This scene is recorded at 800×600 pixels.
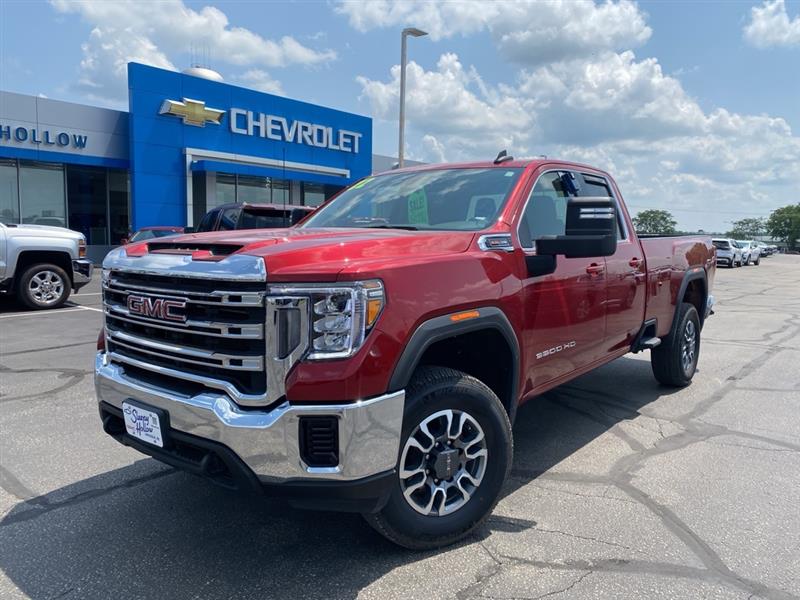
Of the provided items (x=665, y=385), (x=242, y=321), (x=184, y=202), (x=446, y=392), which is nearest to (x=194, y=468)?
(x=242, y=321)

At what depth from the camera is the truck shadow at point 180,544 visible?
2.80 metres

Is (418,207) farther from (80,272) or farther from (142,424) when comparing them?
(80,272)

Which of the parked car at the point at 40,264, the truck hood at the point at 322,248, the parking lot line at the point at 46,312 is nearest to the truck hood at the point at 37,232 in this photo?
the parked car at the point at 40,264

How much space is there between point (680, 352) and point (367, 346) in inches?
180

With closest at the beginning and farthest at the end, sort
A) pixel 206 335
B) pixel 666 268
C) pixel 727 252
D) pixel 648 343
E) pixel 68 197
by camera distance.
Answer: pixel 206 335, pixel 648 343, pixel 666 268, pixel 68 197, pixel 727 252

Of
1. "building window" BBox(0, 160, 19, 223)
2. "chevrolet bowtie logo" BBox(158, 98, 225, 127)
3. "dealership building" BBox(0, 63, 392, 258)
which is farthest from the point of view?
"chevrolet bowtie logo" BBox(158, 98, 225, 127)

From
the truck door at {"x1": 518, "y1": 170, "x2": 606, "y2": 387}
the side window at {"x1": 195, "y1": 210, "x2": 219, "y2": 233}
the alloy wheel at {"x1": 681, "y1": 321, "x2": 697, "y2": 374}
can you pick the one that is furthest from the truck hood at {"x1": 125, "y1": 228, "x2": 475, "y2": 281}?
the side window at {"x1": 195, "y1": 210, "x2": 219, "y2": 233}

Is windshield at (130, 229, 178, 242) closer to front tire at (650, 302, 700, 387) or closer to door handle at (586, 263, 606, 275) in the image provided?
front tire at (650, 302, 700, 387)

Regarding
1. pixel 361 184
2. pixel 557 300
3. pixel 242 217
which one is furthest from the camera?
pixel 242 217

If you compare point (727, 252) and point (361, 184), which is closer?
point (361, 184)

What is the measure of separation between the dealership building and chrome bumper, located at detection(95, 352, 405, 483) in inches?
819

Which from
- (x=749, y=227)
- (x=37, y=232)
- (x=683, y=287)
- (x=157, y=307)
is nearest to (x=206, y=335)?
(x=157, y=307)

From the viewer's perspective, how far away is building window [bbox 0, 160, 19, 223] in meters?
20.1

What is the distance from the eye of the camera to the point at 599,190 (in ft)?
17.0
